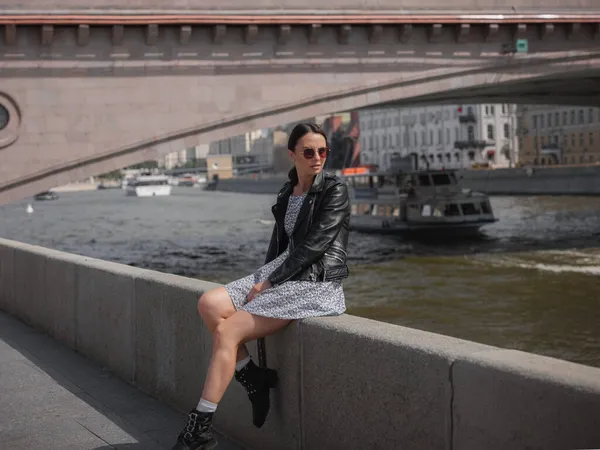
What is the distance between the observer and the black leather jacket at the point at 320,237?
475cm

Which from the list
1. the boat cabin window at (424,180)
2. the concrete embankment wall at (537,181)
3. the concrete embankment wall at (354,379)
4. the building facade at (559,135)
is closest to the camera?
the concrete embankment wall at (354,379)

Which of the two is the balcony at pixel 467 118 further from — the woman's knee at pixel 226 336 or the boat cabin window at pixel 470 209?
the woman's knee at pixel 226 336

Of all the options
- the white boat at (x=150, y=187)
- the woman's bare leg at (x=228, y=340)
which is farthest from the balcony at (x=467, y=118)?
the woman's bare leg at (x=228, y=340)

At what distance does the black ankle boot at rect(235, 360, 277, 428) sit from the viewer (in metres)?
4.83

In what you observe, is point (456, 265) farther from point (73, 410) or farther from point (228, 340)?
point (228, 340)

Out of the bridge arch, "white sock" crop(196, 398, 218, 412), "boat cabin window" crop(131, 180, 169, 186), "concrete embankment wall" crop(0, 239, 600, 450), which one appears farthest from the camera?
"boat cabin window" crop(131, 180, 169, 186)

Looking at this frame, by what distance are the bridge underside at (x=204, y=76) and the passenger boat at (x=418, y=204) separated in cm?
1241

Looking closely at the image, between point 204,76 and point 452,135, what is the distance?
3298 inches

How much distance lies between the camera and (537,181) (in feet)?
204

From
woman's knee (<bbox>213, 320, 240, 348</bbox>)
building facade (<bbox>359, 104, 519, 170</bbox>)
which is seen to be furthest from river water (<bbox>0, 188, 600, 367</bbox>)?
building facade (<bbox>359, 104, 519, 170</bbox>)

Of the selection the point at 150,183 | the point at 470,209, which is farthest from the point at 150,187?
the point at 470,209

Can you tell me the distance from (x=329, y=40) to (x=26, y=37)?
688cm

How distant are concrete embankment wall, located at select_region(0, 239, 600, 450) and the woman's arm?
0.25 m

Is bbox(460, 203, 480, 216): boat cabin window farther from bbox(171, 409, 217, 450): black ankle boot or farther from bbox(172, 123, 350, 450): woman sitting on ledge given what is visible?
bbox(171, 409, 217, 450): black ankle boot
